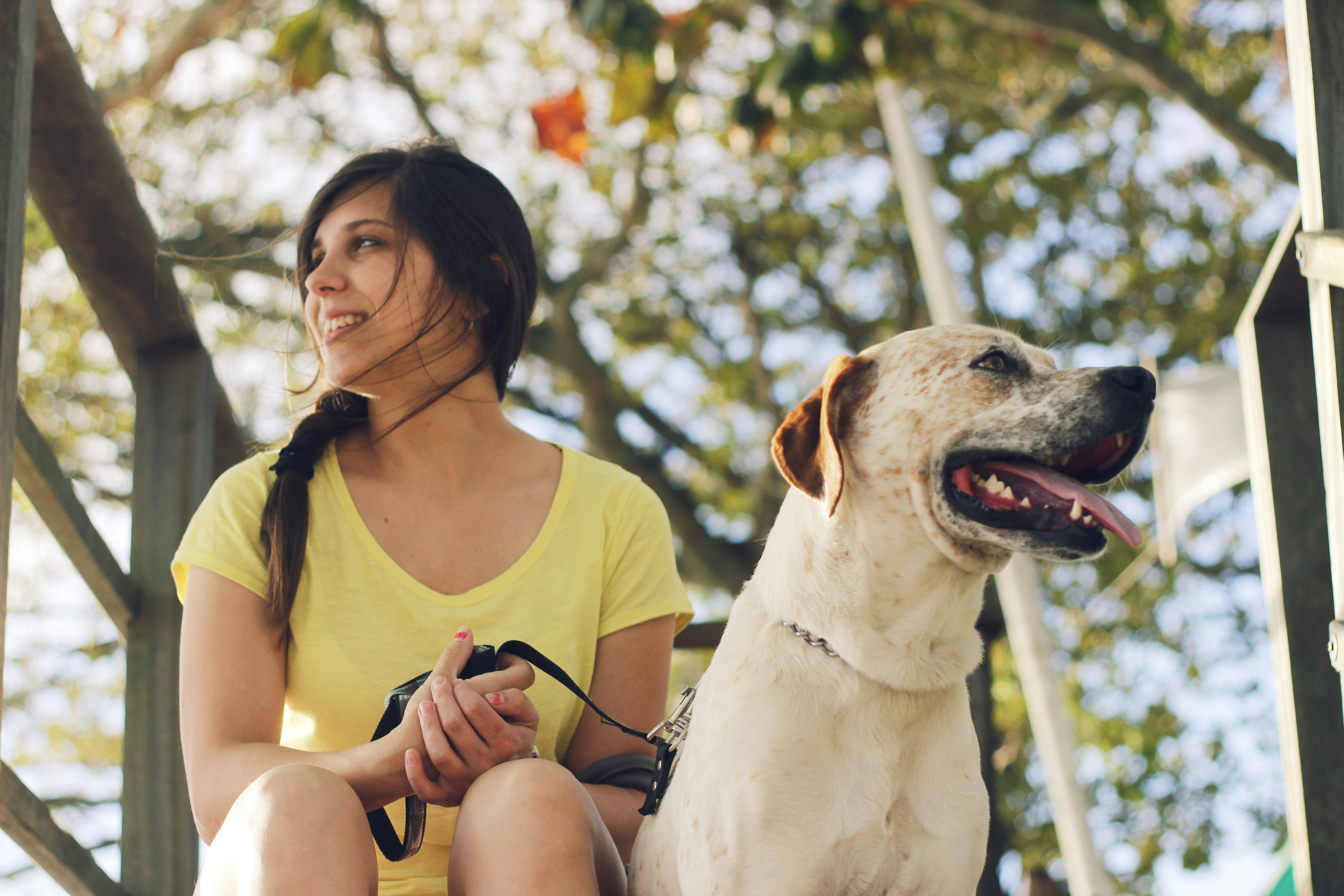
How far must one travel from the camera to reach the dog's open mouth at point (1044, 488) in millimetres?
1700

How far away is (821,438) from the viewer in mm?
1870

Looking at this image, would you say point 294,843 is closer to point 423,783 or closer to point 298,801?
point 298,801

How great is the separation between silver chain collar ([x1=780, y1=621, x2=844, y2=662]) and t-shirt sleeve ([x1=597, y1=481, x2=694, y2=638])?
1.64ft

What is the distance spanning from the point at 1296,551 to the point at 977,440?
650 millimetres

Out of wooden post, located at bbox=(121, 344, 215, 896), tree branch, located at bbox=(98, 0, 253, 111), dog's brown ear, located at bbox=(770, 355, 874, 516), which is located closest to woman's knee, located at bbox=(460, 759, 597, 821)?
dog's brown ear, located at bbox=(770, 355, 874, 516)

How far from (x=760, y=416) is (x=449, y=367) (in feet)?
28.4

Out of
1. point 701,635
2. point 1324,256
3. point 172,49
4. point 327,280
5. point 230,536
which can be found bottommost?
point 701,635

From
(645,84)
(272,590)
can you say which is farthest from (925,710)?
(645,84)

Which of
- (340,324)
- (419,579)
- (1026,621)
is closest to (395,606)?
(419,579)

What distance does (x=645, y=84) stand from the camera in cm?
772

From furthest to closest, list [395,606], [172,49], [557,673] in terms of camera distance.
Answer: [172,49]
[395,606]
[557,673]

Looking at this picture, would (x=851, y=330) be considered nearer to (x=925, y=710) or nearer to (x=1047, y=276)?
(x=1047, y=276)

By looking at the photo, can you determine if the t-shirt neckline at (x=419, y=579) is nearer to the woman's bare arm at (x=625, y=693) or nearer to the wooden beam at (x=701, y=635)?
the woman's bare arm at (x=625, y=693)

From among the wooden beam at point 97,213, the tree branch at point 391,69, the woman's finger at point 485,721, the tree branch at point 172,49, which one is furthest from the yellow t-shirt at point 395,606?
the tree branch at point 391,69
